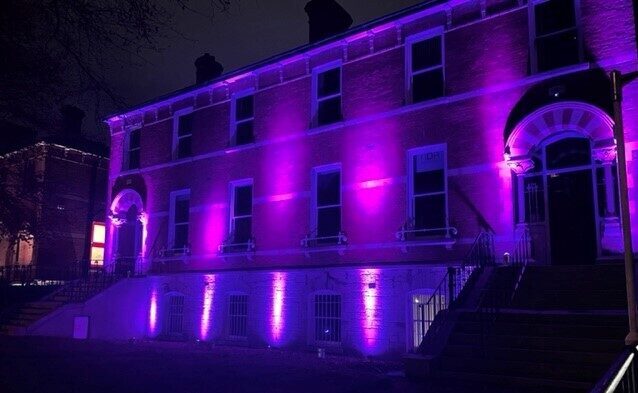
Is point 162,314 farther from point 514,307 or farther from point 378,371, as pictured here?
point 514,307

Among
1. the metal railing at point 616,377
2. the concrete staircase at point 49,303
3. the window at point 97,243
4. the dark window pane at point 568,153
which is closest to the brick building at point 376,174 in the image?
the dark window pane at point 568,153

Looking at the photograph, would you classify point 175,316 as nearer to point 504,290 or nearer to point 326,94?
point 326,94

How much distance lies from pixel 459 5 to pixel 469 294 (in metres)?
8.32

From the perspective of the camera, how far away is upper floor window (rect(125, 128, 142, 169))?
2372 centimetres

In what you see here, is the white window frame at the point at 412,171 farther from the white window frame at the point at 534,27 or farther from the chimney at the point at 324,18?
the chimney at the point at 324,18

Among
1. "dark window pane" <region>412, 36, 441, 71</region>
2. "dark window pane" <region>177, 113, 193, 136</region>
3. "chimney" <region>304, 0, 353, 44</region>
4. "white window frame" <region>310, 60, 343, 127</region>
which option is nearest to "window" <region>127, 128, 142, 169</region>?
"dark window pane" <region>177, 113, 193, 136</region>

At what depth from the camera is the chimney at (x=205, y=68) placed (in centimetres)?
2341

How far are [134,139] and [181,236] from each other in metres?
5.85

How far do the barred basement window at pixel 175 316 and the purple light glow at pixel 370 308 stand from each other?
8032 mm

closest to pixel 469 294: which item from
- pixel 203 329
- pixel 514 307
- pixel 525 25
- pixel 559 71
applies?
pixel 514 307

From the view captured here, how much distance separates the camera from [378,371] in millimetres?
12125

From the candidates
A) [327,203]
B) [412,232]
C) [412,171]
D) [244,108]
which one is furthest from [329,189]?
[244,108]

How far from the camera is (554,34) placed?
535 inches

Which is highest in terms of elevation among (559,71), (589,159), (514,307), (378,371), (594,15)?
(594,15)
